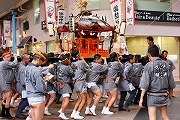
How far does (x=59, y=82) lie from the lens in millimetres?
7316

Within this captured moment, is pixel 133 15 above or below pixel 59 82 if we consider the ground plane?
above

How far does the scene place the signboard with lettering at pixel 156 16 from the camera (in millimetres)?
18828

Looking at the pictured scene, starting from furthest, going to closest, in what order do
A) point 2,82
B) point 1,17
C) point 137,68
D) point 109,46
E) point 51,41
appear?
point 1,17 < point 51,41 < point 109,46 < point 137,68 < point 2,82

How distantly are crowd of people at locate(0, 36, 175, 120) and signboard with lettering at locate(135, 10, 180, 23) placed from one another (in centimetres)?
1025

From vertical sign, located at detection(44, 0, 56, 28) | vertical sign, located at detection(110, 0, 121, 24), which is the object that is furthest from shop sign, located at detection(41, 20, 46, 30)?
vertical sign, located at detection(110, 0, 121, 24)

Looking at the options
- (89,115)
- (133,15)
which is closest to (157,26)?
(133,15)

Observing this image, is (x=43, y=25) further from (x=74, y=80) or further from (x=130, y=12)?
(x=74, y=80)

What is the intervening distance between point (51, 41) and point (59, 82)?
52.2ft

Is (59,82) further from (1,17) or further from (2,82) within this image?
(1,17)

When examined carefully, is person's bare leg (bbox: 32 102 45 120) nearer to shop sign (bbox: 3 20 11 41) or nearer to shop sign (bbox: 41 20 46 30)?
shop sign (bbox: 41 20 46 30)

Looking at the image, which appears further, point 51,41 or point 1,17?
point 1,17

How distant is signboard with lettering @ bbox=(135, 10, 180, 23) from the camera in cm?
1883

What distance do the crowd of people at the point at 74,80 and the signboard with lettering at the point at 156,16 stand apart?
33.6ft

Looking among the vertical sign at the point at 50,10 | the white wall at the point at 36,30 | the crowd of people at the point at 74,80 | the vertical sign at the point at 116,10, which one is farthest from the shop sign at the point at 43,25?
the crowd of people at the point at 74,80
